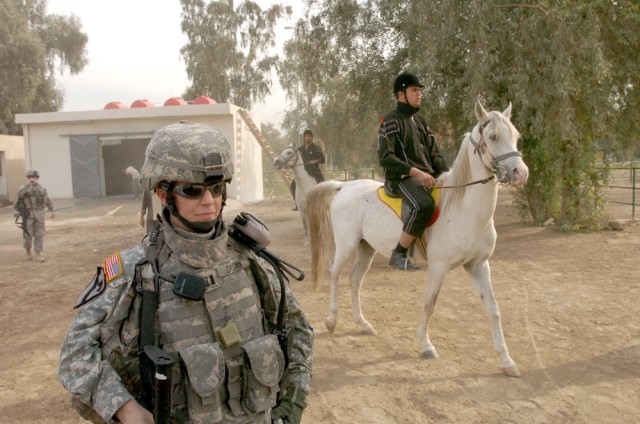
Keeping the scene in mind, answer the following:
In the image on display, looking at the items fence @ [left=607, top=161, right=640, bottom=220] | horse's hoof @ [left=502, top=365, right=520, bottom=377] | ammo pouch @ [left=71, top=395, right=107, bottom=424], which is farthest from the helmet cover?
fence @ [left=607, top=161, right=640, bottom=220]

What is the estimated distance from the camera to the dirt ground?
3.61 metres

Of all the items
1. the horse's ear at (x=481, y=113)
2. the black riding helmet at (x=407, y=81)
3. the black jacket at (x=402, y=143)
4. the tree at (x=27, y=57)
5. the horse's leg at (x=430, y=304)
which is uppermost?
the tree at (x=27, y=57)

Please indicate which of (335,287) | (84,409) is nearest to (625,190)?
(335,287)

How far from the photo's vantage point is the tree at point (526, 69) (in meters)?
8.44

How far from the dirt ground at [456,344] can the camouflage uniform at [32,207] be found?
1.82 feet

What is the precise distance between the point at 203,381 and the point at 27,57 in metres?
35.4

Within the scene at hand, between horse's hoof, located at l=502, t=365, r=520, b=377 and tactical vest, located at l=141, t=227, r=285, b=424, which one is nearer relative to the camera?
tactical vest, located at l=141, t=227, r=285, b=424

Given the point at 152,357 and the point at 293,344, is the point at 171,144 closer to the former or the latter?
the point at 152,357

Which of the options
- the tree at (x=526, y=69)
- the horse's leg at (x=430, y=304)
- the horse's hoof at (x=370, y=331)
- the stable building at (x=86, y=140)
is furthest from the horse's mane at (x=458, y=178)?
the stable building at (x=86, y=140)

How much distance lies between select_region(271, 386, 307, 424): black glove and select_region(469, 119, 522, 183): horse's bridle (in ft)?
8.86

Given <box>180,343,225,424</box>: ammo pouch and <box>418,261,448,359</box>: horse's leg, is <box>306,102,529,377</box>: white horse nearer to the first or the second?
<box>418,261,448,359</box>: horse's leg

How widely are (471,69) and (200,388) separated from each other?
805 centimetres

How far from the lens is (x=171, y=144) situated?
1692mm

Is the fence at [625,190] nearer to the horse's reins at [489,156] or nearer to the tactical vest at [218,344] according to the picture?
the horse's reins at [489,156]
